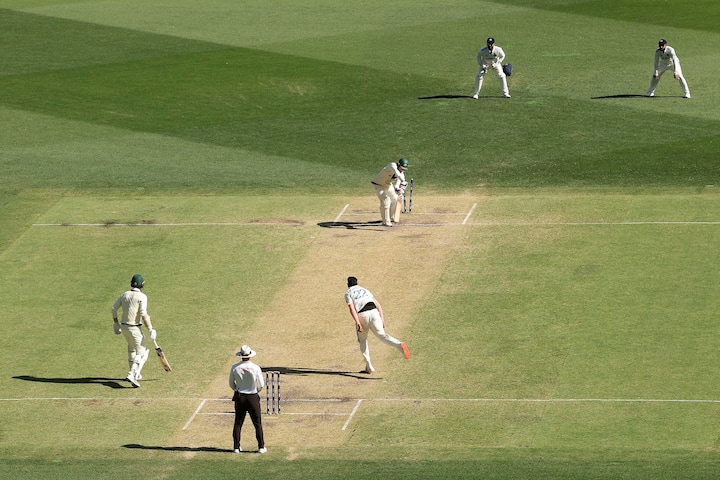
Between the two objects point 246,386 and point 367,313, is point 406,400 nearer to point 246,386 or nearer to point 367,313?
point 367,313

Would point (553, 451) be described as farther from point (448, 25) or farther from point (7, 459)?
point (448, 25)

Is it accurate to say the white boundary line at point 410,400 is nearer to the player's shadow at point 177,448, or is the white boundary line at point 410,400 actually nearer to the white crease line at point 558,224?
the player's shadow at point 177,448

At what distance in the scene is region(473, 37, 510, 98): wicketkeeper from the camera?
55.6 meters

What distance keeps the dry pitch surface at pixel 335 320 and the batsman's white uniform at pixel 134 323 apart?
1.85 m

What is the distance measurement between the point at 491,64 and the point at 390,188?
44.3ft

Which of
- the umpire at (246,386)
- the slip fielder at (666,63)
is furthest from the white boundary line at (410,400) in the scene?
the slip fielder at (666,63)

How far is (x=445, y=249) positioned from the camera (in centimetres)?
4291

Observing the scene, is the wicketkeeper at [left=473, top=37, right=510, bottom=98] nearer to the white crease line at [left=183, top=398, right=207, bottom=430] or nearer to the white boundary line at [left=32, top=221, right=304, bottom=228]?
the white boundary line at [left=32, top=221, right=304, bottom=228]

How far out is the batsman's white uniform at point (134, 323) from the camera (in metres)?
35.0

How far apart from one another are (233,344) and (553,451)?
31.3 feet

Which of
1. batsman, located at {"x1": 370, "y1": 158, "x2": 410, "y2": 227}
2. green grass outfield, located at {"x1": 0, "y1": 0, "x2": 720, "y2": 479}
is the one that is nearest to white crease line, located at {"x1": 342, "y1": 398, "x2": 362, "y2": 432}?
green grass outfield, located at {"x1": 0, "y1": 0, "x2": 720, "y2": 479}

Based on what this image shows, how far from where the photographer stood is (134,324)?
35156mm

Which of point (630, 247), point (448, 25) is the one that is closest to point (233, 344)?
point (630, 247)

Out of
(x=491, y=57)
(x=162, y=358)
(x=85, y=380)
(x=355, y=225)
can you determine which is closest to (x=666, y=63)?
(x=491, y=57)
